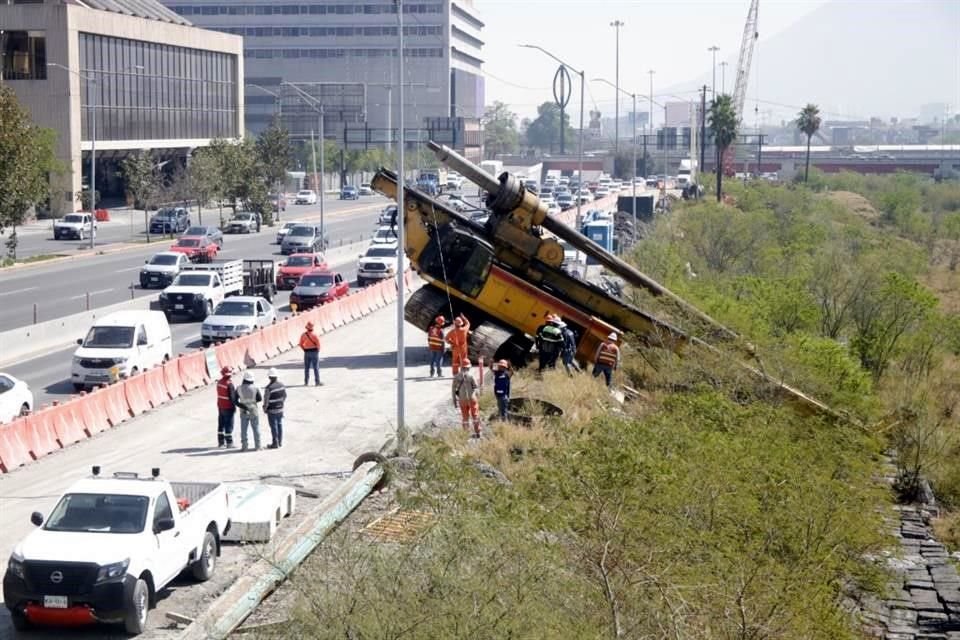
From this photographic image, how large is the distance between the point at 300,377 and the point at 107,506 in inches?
681

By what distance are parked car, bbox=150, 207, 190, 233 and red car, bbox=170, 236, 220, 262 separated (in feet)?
53.8

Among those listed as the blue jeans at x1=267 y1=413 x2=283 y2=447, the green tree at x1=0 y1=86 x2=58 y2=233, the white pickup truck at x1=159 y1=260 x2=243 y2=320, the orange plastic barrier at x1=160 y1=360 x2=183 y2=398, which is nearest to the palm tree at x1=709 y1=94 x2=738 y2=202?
the green tree at x1=0 y1=86 x2=58 y2=233

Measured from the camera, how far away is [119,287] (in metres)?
53.8

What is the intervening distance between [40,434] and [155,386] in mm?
5387

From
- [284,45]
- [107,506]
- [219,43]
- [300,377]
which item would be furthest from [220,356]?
[284,45]

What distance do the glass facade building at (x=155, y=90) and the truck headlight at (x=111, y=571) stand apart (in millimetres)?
69649

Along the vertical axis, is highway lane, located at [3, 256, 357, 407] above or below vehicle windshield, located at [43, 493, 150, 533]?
below

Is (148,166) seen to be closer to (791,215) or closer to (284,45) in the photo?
(791,215)

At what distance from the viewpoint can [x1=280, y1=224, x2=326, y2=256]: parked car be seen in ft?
218

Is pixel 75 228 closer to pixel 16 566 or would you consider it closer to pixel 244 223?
pixel 244 223

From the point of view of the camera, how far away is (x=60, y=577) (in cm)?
1620

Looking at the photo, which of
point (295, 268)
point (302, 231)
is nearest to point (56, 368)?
point (295, 268)

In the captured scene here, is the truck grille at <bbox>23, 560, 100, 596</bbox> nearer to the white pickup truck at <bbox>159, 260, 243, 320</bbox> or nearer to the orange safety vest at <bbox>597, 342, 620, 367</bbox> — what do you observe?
the orange safety vest at <bbox>597, 342, 620, 367</bbox>

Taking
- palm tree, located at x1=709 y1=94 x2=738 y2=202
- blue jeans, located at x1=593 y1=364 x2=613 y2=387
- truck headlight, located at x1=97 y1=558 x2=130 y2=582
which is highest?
palm tree, located at x1=709 y1=94 x2=738 y2=202
